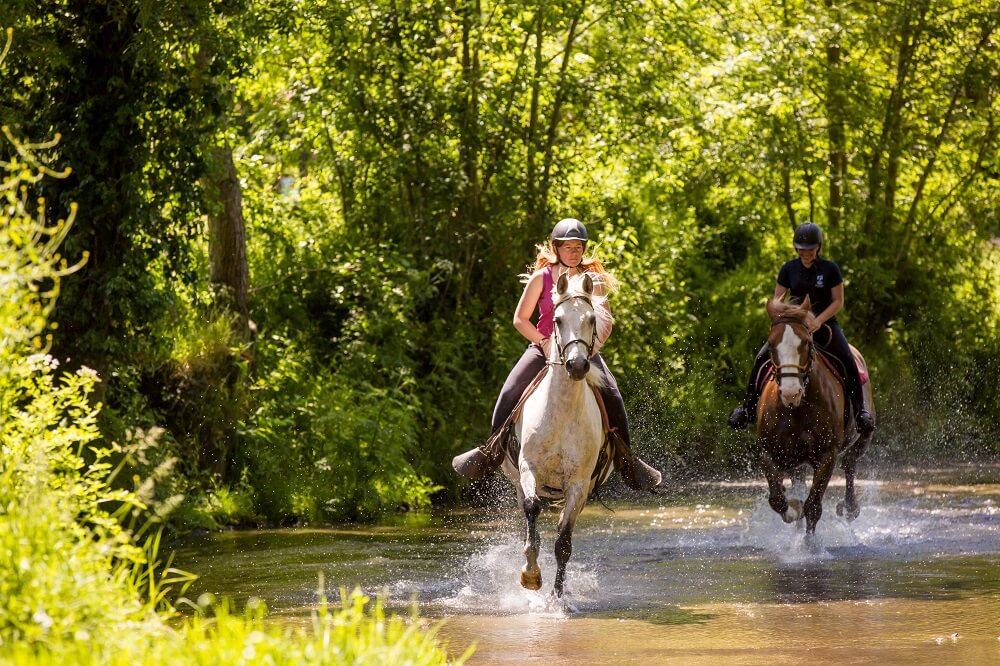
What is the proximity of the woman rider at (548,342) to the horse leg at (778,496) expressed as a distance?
259 cm

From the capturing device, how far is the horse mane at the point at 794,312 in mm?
12520

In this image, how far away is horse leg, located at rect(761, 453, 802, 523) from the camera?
524 inches

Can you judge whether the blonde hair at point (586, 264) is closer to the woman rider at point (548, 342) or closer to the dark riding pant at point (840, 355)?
the woman rider at point (548, 342)

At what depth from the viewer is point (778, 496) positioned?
1329cm

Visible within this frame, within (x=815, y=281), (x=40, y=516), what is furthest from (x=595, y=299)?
(x=40, y=516)

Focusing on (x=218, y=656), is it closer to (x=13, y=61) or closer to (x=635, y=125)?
(x=13, y=61)

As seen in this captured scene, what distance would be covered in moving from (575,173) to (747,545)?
31.8 feet

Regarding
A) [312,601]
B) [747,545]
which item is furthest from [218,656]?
[747,545]

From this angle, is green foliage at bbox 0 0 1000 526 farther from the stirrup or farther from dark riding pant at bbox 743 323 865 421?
the stirrup

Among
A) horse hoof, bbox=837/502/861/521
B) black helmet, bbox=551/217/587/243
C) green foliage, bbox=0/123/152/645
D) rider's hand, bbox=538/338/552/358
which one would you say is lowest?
horse hoof, bbox=837/502/861/521

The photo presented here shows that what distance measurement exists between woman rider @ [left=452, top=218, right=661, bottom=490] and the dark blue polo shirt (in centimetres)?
346

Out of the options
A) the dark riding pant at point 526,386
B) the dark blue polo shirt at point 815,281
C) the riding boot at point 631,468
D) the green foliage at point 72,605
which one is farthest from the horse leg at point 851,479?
the green foliage at point 72,605

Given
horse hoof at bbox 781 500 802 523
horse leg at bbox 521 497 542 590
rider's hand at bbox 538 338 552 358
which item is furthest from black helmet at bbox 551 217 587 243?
horse hoof at bbox 781 500 802 523

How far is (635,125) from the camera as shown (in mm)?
20938
